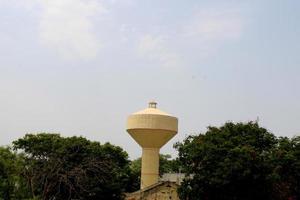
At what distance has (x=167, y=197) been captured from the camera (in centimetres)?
4228

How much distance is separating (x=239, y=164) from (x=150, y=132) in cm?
1516

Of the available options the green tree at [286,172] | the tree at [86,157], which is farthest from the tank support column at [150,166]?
the green tree at [286,172]

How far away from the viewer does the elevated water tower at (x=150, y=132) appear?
4431 centimetres

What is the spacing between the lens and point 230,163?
101 feet

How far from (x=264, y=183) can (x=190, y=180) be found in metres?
4.89

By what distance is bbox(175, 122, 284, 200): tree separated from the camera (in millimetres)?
30531

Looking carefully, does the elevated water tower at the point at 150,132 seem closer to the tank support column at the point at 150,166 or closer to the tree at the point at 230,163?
the tank support column at the point at 150,166

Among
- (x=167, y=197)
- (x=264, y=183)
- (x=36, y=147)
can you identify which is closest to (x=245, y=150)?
(x=264, y=183)

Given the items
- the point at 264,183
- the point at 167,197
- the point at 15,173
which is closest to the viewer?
the point at 15,173

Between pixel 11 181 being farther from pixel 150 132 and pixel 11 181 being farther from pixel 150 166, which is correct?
pixel 150 166

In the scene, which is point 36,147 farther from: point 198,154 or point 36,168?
point 36,168

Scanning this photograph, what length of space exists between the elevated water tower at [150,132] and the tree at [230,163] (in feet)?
28.3

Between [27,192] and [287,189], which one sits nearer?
[27,192]

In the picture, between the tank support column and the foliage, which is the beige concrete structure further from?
the foliage
